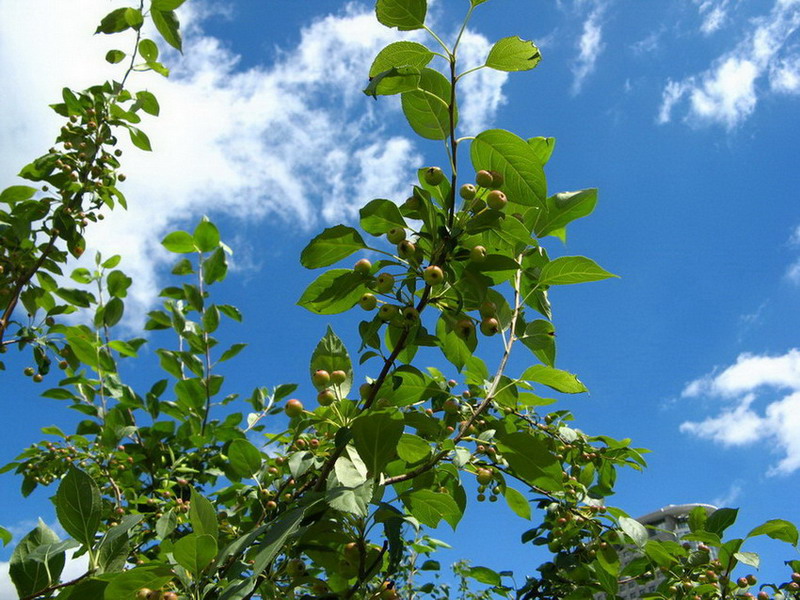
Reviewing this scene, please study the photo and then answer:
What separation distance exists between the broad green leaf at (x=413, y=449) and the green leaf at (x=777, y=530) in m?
1.81

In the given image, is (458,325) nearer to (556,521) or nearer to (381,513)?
(381,513)

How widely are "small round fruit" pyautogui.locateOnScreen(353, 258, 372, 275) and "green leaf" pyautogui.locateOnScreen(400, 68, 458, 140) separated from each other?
0.35 metres

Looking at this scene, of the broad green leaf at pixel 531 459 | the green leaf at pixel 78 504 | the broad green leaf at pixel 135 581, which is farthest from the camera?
the broad green leaf at pixel 531 459

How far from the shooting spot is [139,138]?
3.54 m

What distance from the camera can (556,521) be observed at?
2.99 meters

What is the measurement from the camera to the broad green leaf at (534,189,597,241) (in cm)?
182

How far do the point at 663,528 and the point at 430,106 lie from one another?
3032mm

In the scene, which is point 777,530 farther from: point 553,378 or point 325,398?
point 325,398

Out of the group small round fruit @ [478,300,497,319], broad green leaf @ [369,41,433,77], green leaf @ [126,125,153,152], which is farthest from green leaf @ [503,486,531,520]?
green leaf @ [126,125,153,152]

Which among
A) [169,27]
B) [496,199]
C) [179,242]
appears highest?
[169,27]

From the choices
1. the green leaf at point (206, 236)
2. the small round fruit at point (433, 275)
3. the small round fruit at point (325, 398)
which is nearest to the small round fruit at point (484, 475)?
the small round fruit at point (325, 398)

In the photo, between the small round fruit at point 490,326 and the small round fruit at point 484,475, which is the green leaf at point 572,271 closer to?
the small round fruit at point 490,326

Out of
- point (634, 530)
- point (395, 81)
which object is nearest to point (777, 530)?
point (634, 530)

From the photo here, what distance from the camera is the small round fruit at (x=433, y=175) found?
5.34 feet
